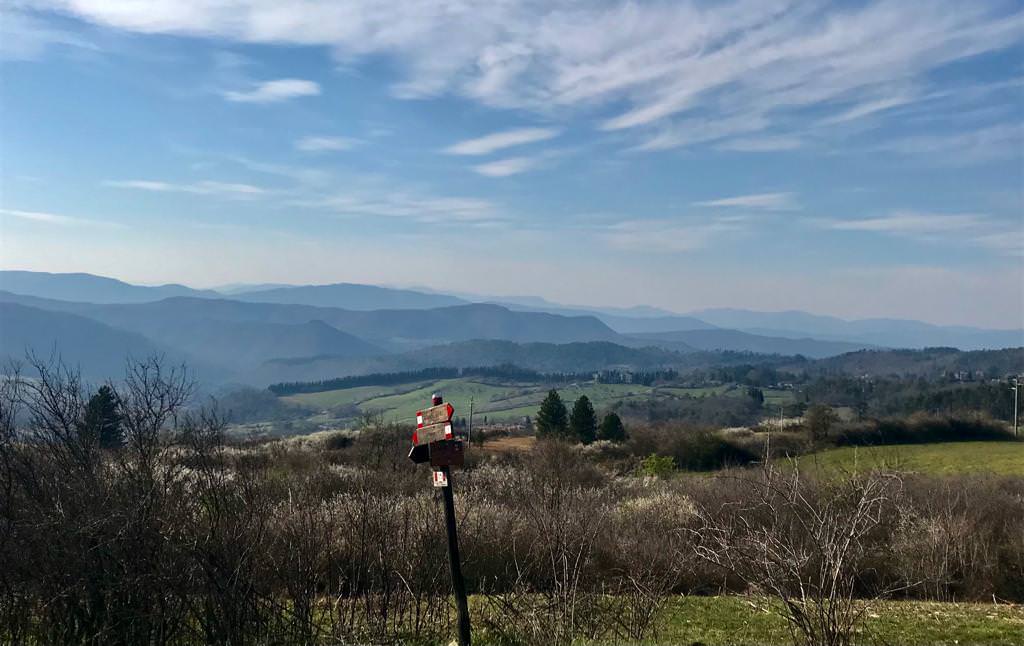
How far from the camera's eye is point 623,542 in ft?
67.8

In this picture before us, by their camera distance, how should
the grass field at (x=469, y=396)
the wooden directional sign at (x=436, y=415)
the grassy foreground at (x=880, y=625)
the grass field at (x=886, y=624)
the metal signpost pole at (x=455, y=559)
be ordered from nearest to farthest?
1. the wooden directional sign at (x=436, y=415)
2. the metal signpost pole at (x=455, y=559)
3. the grassy foreground at (x=880, y=625)
4. the grass field at (x=886, y=624)
5. the grass field at (x=469, y=396)

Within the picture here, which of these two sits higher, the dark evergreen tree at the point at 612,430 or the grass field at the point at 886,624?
the grass field at the point at 886,624

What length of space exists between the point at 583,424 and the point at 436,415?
54675 mm

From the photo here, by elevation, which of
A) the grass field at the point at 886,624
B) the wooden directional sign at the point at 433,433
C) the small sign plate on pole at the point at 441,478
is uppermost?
the wooden directional sign at the point at 433,433

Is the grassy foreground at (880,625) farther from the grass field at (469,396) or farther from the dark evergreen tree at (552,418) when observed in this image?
the grass field at (469,396)

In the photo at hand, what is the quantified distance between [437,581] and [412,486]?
10.1 m

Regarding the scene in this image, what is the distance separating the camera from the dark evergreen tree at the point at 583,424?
62000mm

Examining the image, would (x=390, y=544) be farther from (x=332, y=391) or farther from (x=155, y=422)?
(x=332, y=391)

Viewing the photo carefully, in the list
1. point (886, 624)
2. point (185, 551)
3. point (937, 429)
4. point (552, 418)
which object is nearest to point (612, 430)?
point (552, 418)

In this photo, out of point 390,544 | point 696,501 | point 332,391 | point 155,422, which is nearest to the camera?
point 155,422

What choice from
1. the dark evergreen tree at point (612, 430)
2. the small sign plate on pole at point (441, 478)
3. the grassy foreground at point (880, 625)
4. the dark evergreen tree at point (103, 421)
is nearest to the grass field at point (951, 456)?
the dark evergreen tree at point (612, 430)

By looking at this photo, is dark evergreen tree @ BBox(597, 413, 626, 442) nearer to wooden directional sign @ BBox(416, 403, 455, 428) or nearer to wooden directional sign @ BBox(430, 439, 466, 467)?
wooden directional sign @ BBox(416, 403, 455, 428)

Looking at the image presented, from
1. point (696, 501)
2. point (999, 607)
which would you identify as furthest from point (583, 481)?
point (999, 607)

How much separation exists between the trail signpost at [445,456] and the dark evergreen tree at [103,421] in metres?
3.73
